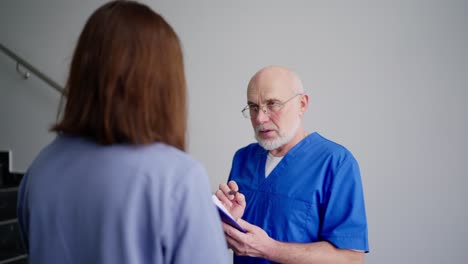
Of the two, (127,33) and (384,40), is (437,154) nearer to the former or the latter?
(384,40)

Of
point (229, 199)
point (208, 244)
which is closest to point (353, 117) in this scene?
point (229, 199)

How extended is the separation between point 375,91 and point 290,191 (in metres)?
0.80

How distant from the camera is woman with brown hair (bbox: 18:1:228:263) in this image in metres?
0.52

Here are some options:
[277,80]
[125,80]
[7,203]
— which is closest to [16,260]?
[7,203]

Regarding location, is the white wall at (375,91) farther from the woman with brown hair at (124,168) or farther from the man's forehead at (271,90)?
the woman with brown hair at (124,168)

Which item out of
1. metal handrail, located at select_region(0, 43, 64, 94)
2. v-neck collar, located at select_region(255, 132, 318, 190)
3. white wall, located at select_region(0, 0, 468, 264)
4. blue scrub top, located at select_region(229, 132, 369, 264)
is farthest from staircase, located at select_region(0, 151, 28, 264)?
v-neck collar, located at select_region(255, 132, 318, 190)

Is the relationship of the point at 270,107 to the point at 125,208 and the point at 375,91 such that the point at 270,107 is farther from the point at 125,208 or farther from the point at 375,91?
the point at 125,208

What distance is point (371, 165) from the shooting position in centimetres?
164

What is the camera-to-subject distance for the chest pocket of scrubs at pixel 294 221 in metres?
1.08

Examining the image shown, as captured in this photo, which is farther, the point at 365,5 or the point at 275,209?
the point at 365,5

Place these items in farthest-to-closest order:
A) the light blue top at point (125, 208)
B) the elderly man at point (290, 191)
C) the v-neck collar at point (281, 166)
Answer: the v-neck collar at point (281, 166), the elderly man at point (290, 191), the light blue top at point (125, 208)

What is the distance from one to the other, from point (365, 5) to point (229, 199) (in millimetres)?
1207

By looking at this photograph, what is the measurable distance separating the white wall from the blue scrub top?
57 centimetres

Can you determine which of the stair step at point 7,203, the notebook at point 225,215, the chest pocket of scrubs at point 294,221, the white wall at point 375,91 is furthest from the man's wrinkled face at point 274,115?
the stair step at point 7,203
